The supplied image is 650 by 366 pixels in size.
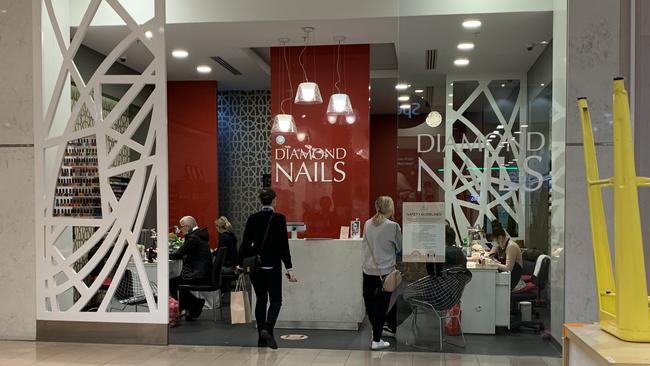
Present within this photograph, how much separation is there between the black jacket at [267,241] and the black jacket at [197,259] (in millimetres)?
1574

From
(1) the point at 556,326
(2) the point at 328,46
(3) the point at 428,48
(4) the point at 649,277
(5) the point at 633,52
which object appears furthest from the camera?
(2) the point at 328,46

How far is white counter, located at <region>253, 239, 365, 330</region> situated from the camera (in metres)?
6.55

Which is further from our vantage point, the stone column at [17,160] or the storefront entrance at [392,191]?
the stone column at [17,160]

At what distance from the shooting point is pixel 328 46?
7895 mm

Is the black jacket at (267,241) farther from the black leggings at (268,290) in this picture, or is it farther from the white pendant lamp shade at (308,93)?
the white pendant lamp shade at (308,93)

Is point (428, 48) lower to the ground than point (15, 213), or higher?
higher

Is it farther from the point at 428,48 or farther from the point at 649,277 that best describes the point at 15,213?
the point at 649,277

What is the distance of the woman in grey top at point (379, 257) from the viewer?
18.1 feet

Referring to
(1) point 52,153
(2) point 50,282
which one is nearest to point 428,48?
(1) point 52,153

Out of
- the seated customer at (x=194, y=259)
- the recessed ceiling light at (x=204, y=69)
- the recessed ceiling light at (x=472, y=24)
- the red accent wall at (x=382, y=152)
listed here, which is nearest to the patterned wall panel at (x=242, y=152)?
the recessed ceiling light at (x=204, y=69)

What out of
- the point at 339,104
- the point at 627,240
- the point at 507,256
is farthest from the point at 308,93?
the point at 627,240

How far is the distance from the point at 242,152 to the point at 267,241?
593 centimetres

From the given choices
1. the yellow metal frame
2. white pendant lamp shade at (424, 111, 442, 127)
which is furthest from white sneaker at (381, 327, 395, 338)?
the yellow metal frame

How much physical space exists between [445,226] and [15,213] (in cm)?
422
